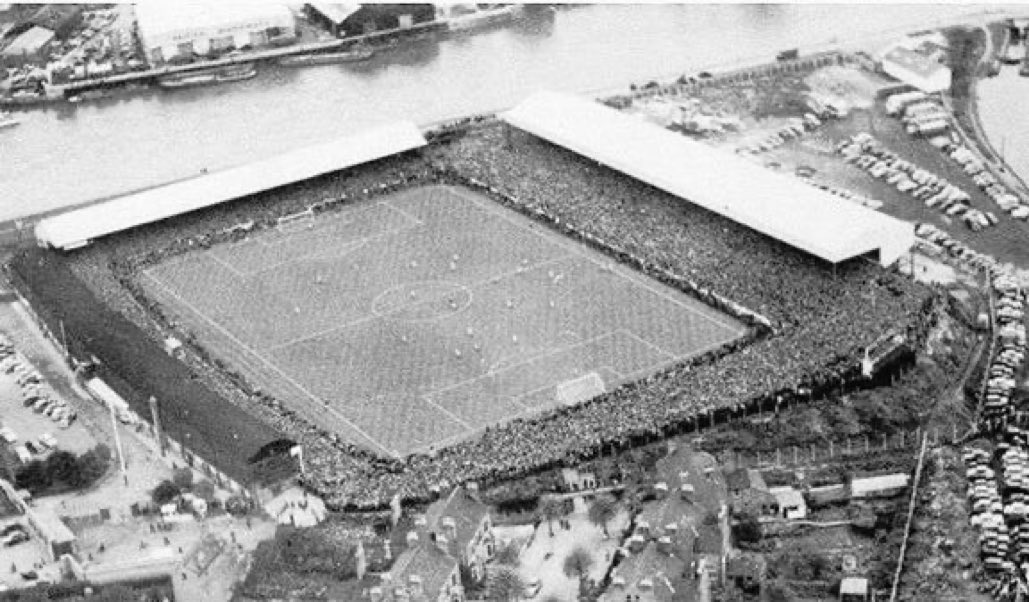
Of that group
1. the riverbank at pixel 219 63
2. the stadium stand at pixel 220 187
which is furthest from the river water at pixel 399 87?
the stadium stand at pixel 220 187

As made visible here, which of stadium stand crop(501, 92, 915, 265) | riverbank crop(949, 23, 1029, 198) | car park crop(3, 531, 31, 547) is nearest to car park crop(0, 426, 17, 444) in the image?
car park crop(3, 531, 31, 547)

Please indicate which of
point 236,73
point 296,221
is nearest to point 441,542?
point 296,221

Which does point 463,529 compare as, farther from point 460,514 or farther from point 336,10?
point 336,10

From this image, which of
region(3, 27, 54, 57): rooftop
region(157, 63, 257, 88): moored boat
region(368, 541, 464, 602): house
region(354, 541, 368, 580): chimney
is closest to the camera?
region(368, 541, 464, 602): house

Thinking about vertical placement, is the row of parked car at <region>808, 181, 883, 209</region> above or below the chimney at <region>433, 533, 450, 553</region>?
below

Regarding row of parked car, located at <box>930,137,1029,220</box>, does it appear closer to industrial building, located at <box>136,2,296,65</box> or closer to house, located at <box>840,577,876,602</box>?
house, located at <box>840,577,876,602</box>
